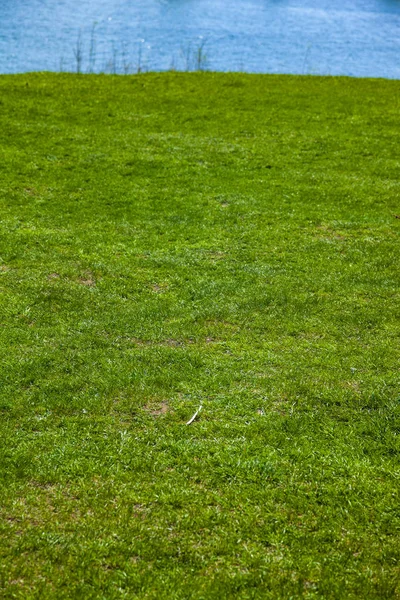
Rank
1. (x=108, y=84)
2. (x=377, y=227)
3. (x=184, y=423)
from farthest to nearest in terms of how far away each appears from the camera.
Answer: (x=108, y=84), (x=377, y=227), (x=184, y=423)

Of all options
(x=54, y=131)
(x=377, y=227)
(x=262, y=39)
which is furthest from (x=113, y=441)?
(x=262, y=39)

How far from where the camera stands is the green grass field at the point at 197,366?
389 cm

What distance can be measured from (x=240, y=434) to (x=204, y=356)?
111cm

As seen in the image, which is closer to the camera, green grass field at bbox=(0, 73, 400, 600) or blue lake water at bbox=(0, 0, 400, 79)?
green grass field at bbox=(0, 73, 400, 600)

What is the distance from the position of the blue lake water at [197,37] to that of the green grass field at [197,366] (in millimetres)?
8690

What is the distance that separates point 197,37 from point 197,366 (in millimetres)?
21355

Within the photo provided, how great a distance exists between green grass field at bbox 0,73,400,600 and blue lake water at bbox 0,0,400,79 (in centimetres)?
869

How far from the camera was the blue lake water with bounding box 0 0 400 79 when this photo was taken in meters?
20.7

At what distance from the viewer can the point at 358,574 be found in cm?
380

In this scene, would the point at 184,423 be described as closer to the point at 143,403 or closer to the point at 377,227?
the point at 143,403

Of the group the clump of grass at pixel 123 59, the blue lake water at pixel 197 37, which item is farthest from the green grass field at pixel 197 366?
the blue lake water at pixel 197 37

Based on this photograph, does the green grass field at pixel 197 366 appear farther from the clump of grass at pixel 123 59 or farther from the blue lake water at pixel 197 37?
the blue lake water at pixel 197 37

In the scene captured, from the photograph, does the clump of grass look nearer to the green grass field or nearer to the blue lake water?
the blue lake water

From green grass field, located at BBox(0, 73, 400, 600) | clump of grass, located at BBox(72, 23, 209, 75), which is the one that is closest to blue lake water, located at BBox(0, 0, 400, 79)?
clump of grass, located at BBox(72, 23, 209, 75)
